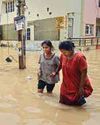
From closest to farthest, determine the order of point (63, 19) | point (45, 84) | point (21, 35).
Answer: point (45, 84)
point (21, 35)
point (63, 19)

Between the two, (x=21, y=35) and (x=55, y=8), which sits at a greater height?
(x=55, y=8)

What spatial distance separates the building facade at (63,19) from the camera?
3119 centimetres

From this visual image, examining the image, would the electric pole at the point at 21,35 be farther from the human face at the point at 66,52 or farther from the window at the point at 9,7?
the window at the point at 9,7

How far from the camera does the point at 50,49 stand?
24.4ft

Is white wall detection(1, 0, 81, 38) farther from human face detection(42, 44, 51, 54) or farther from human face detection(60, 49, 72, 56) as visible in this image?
human face detection(60, 49, 72, 56)

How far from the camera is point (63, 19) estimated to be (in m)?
32.0

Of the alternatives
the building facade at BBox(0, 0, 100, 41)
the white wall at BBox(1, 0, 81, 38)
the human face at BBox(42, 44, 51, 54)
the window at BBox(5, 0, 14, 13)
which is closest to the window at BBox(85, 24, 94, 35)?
the building facade at BBox(0, 0, 100, 41)

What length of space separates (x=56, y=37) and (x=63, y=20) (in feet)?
6.32

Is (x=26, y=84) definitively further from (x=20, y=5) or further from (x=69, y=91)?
(x=20, y=5)

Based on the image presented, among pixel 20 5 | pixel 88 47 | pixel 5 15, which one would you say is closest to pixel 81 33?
pixel 88 47

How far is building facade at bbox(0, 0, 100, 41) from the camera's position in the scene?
31188 mm

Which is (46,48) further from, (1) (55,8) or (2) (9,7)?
(2) (9,7)

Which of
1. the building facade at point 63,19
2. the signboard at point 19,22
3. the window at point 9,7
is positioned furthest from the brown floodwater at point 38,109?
the window at point 9,7

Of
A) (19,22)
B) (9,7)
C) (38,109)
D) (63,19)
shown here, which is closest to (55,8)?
(63,19)
